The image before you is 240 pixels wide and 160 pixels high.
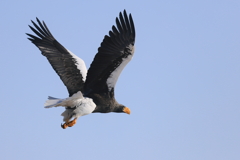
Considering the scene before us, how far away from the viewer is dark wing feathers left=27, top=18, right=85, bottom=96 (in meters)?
11.5

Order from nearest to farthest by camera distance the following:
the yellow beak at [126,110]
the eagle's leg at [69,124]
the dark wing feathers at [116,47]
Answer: the dark wing feathers at [116,47]
the eagle's leg at [69,124]
the yellow beak at [126,110]

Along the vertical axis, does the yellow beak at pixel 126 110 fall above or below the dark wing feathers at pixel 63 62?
below

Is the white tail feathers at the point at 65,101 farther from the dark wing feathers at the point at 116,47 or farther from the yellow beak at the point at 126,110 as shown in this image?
the yellow beak at the point at 126,110

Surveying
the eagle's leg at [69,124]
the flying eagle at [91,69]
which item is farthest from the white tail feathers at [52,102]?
the eagle's leg at [69,124]

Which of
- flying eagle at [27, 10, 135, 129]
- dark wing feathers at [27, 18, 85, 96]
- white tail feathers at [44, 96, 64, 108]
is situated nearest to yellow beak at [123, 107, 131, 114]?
flying eagle at [27, 10, 135, 129]

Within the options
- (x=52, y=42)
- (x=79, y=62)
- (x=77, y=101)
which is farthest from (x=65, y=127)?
(x=52, y=42)

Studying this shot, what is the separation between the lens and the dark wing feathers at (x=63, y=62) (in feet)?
37.9

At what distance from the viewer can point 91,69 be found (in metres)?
10.5

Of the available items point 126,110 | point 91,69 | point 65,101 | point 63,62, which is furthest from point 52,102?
point 126,110

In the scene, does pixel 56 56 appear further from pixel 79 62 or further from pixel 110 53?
pixel 110 53

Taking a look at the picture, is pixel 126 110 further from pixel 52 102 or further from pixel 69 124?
pixel 52 102

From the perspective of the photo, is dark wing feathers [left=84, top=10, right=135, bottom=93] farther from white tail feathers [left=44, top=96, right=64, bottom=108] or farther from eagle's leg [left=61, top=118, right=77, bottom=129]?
eagle's leg [left=61, top=118, right=77, bottom=129]

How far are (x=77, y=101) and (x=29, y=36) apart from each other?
290 cm

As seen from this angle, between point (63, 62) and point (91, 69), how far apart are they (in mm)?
1523
